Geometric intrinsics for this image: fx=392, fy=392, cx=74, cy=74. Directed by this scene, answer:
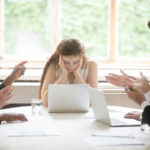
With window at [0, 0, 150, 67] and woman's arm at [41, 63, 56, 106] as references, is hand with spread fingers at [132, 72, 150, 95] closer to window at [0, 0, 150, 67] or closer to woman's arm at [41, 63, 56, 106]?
woman's arm at [41, 63, 56, 106]

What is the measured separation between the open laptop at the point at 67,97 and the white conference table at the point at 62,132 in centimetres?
7

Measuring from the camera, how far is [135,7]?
4727 millimetres

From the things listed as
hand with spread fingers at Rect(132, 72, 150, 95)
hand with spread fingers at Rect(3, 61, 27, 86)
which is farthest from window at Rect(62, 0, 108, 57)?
hand with spread fingers at Rect(132, 72, 150, 95)

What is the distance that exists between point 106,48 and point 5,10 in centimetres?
131

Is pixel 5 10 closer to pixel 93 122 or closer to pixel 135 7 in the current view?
pixel 135 7

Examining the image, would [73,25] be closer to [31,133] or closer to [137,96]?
[137,96]

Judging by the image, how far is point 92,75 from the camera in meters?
3.57

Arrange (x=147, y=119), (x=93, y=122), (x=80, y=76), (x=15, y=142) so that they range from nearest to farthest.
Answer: (x=15, y=142)
(x=147, y=119)
(x=93, y=122)
(x=80, y=76)

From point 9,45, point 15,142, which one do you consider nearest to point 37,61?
point 9,45

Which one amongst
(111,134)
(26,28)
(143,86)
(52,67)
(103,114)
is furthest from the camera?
(26,28)

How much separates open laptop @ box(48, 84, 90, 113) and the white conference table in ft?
0.24

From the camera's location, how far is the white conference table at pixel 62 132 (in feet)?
6.11

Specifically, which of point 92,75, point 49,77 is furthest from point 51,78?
point 92,75

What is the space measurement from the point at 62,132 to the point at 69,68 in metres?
1.35
